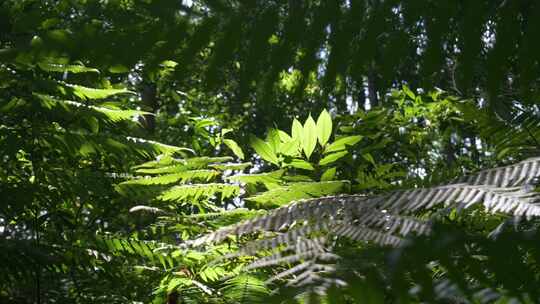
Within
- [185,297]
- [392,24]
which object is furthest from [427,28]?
[185,297]

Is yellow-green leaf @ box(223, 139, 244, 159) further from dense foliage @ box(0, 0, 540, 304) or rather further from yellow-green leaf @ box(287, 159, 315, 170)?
yellow-green leaf @ box(287, 159, 315, 170)

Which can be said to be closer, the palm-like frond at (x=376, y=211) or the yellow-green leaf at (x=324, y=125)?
the palm-like frond at (x=376, y=211)

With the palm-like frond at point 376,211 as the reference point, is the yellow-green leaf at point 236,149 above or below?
above

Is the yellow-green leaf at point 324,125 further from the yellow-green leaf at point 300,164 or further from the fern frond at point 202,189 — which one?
the fern frond at point 202,189

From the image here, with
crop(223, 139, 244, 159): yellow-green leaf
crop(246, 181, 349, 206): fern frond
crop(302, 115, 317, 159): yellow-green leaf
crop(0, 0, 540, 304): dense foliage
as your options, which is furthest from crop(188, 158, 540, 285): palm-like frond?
crop(223, 139, 244, 159): yellow-green leaf

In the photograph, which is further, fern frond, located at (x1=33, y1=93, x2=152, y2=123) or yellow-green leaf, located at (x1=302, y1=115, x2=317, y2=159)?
fern frond, located at (x1=33, y1=93, x2=152, y2=123)

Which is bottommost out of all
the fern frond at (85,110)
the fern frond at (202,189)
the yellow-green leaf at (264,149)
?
the fern frond at (202,189)

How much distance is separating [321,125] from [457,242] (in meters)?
1.13

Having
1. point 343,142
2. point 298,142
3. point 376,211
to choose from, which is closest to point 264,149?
point 298,142

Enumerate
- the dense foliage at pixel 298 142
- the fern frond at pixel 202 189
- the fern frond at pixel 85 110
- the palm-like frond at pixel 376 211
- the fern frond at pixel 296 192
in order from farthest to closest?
the fern frond at pixel 85 110, the fern frond at pixel 202 189, the fern frond at pixel 296 192, the palm-like frond at pixel 376 211, the dense foliage at pixel 298 142

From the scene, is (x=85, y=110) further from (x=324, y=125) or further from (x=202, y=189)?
(x=324, y=125)

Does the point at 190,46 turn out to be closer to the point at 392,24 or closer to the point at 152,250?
the point at 392,24

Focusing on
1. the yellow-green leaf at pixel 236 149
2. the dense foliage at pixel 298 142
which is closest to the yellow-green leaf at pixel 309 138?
the dense foliage at pixel 298 142

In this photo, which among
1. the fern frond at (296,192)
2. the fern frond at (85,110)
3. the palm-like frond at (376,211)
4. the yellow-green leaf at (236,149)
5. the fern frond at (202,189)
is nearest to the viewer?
the palm-like frond at (376,211)
